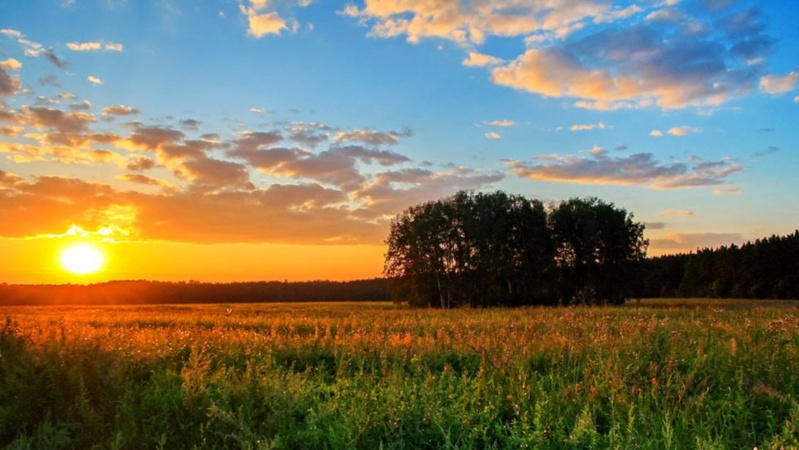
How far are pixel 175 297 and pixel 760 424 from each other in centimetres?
9753

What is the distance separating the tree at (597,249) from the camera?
58.1m

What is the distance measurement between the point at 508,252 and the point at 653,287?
68218mm

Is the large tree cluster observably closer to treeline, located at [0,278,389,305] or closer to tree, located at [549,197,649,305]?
tree, located at [549,197,649,305]

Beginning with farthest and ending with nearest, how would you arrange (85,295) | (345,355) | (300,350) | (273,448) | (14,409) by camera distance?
(85,295) < (300,350) < (345,355) < (14,409) < (273,448)

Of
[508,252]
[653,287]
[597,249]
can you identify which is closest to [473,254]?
[508,252]

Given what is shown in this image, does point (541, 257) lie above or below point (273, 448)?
above

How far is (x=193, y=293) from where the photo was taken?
99.2m

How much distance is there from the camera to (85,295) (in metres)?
82.1

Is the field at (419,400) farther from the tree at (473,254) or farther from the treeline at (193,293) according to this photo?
the treeline at (193,293)

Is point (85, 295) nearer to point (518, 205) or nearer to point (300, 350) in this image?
point (518, 205)

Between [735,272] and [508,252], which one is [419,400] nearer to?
[508,252]

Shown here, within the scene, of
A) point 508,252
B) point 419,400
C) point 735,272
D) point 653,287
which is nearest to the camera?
point 419,400

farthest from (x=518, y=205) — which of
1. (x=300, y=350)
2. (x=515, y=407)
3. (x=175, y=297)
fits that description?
(x=175, y=297)

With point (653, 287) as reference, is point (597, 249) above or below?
above
